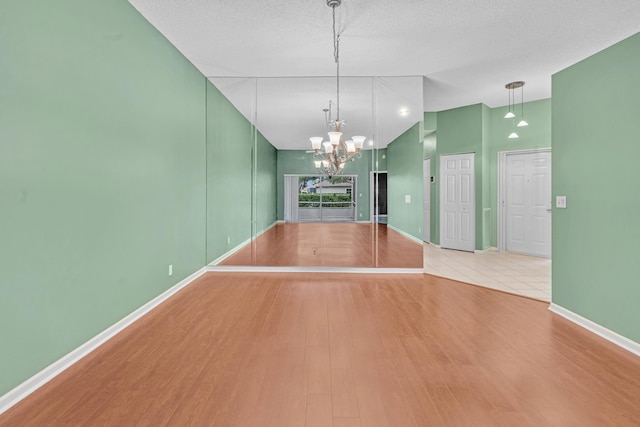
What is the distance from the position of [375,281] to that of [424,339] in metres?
1.76

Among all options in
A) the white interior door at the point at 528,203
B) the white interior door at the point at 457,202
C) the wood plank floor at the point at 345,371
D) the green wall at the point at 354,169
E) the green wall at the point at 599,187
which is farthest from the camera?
the white interior door at the point at 457,202

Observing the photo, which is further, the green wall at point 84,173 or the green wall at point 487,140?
the green wall at point 487,140

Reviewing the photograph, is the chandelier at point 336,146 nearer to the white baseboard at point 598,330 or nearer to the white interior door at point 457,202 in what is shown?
the white interior door at point 457,202

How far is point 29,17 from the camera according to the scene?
189cm

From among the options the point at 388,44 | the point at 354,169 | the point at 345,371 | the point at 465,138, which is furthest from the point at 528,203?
the point at 345,371

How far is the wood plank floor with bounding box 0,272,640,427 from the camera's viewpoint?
5.59 feet

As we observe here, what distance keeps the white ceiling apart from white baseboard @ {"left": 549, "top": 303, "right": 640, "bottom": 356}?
2884 mm

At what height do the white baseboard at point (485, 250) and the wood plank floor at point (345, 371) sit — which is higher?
the white baseboard at point (485, 250)

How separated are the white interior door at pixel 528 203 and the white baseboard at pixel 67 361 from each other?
6.33m

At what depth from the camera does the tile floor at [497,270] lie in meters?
4.11

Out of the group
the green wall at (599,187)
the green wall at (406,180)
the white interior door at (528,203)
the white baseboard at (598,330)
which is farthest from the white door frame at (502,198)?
the white baseboard at (598,330)

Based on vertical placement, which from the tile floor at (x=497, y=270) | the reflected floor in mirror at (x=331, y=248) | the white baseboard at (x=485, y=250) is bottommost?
the tile floor at (x=497, y=270)

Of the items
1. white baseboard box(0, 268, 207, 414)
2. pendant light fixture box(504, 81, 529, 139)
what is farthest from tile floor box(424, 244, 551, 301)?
white baseboard box(0, 268, 207, 414)

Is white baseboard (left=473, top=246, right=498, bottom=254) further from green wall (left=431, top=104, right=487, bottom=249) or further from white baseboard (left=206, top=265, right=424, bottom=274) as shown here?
white baseboard (left=206, top=265, right=424, bottom=274)
